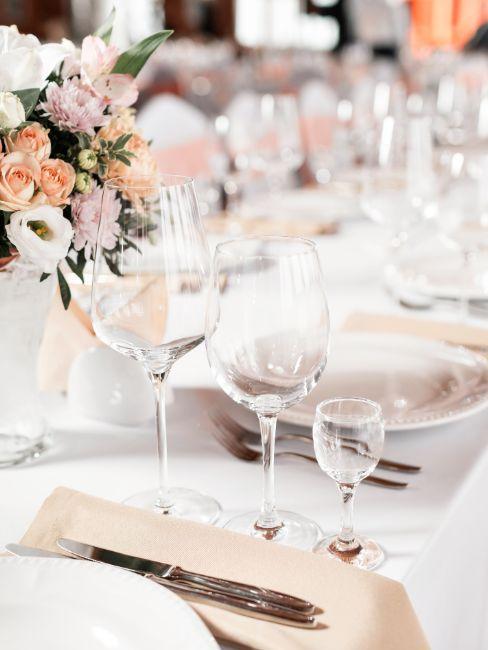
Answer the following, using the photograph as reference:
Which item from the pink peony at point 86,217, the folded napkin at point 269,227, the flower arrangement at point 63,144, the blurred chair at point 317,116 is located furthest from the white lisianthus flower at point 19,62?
the blurred chair at point 317,116

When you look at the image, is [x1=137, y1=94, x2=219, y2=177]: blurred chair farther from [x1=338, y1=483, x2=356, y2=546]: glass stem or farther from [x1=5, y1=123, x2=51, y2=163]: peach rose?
[x1=338, y1=483, x2=356, y2=546]: glass stem

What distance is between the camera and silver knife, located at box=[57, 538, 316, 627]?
25.0 inches

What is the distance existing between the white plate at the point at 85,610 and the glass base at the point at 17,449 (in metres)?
0.28

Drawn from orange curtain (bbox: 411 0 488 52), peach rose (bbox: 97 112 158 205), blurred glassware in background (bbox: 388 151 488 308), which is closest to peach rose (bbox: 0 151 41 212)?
peach rose (bbox: 97 112 158 205)

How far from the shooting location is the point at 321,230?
1.94 meters

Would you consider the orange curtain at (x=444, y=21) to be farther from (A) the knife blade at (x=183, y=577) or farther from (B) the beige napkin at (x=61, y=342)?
(A) the knife blade at (x=183, y=577)

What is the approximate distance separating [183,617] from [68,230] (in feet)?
1.26

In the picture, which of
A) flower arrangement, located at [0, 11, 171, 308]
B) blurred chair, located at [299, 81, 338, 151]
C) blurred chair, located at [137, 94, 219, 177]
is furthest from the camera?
blurred chair, located at [299, 81, 338, 151]

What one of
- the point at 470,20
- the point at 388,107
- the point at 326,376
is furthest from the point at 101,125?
the point at 470,20

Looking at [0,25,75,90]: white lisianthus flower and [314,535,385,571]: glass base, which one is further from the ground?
[0,25,75,90]: white lisianthus flower

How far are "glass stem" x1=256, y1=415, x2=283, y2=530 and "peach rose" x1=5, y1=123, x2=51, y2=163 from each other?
1.03ft

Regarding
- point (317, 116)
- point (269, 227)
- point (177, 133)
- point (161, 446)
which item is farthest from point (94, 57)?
point (317, 116)

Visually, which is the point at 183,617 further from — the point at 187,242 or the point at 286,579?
the point at 187,242

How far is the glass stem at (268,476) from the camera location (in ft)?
2.50
